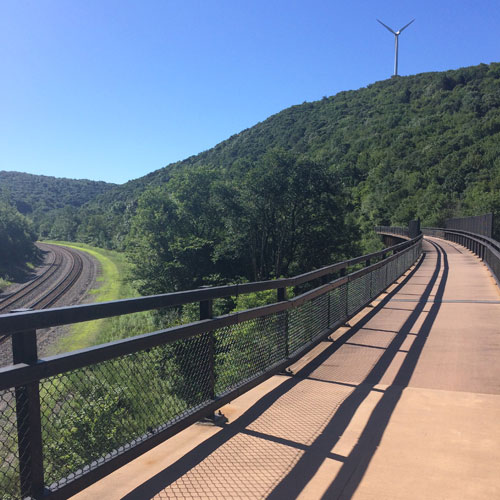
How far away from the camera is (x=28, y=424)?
2.18m

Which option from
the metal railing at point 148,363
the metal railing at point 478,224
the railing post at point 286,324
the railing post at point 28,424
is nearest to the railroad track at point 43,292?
the metal railing at point 148,363

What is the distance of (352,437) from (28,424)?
234cm

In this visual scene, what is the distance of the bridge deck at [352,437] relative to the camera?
8.96 ft

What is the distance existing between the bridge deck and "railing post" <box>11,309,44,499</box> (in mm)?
525

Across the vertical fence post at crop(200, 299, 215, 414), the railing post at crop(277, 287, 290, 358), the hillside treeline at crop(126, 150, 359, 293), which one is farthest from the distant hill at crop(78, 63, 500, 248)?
the vertical fence post at crop(200, 299, 215, 414)

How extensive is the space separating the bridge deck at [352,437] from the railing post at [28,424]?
53 cm

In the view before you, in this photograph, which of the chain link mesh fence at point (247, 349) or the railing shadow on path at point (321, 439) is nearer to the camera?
the railing shadow on path at point (321, 439)

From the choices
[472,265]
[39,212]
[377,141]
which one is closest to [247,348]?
[472,265]

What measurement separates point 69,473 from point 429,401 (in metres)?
3.20

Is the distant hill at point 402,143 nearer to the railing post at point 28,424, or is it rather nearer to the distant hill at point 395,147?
the distant hill at point 395,147

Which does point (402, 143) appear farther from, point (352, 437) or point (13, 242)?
point (352, 437)

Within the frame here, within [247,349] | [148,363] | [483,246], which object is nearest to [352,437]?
[247,349]

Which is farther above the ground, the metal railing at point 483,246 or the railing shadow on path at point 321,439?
the metal railing at point 483,246

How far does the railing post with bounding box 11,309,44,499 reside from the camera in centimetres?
217
